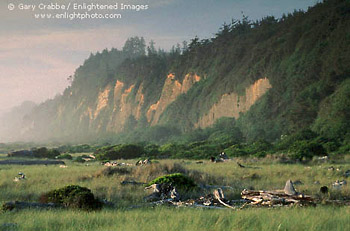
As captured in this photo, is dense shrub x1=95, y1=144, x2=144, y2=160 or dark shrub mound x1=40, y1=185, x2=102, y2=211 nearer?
dark shrub mound x1=40, y1=185, x2=102, y2=211

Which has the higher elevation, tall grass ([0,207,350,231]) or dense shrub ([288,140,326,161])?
dense shrub ([288,140,326,161])

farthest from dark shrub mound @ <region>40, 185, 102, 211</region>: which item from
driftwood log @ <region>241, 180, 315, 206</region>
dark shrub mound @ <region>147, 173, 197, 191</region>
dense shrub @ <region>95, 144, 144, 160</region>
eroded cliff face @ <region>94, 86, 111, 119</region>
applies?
eroded cliff face @ <region>94, 86, 111, 119</region>

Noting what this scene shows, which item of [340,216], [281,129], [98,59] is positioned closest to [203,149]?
[281,129]

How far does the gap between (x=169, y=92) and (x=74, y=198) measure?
7317 centimetres

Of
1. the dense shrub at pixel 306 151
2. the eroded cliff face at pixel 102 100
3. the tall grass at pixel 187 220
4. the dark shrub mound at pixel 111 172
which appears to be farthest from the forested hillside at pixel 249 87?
the tall grass at pixel 187 220

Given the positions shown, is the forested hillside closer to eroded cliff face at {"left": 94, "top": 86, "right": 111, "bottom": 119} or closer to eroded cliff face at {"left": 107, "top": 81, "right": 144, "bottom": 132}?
eroded cliff face at {"left": 107, "top": 81, "right": 144, "bottom": 132}

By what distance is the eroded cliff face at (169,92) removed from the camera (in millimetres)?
76662

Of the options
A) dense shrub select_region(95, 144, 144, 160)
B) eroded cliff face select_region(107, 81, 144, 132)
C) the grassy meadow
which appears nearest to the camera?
the grassy meadow

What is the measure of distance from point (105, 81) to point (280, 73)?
8421cm

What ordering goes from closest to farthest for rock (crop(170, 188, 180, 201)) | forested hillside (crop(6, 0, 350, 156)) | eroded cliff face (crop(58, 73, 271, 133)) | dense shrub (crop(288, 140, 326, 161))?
rock (crop(170, 188, 180, 201))
dense shrub (crop(288, 140, 326, 161))
forested hillside (crop(6, 0, 350, 156))
eroded cliff face (crop(58, 73, 271, 133))

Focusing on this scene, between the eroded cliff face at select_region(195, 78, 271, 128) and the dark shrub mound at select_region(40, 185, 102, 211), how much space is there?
42.8 m

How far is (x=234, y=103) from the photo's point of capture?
58125 mm

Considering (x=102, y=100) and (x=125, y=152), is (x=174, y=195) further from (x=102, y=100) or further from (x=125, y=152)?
(x=102, y=100)

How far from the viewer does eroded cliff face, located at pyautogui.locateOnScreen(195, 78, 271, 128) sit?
52.6 meters
